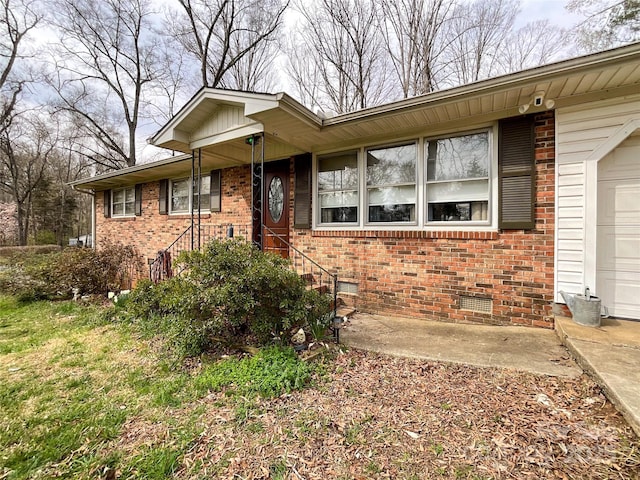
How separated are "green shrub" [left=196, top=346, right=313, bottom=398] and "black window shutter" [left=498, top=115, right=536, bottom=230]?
3.17 m

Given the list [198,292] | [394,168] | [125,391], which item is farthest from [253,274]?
[394,168]

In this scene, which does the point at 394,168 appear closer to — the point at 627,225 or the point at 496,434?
the point at 627,225

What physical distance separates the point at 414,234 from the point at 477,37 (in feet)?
36.7

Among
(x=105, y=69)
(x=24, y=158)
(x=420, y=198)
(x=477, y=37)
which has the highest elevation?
(x=105, y=69)

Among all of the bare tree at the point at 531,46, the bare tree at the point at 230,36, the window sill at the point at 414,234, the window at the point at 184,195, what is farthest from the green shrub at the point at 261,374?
the bare tree at the point at 230,36

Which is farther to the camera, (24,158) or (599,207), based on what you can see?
(24,158)

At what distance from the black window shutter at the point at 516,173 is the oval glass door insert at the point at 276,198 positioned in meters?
3.87

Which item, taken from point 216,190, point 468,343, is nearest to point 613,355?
point 468,343

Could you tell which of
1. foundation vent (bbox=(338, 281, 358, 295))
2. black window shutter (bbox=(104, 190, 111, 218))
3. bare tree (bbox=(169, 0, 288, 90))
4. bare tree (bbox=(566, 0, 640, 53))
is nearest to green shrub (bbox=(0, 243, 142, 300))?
black window shutter (bbox=(104, 190, 111, 218))

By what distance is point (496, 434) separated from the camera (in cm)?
197

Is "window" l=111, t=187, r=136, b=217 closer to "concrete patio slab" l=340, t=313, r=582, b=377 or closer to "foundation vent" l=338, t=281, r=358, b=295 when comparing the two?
"foundation vent" l=338, t=281, r=358, b=295

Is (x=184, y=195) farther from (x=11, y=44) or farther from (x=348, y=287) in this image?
(x=11, y=44)

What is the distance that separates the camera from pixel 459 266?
429cm

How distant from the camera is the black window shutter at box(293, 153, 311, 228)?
5.59m
